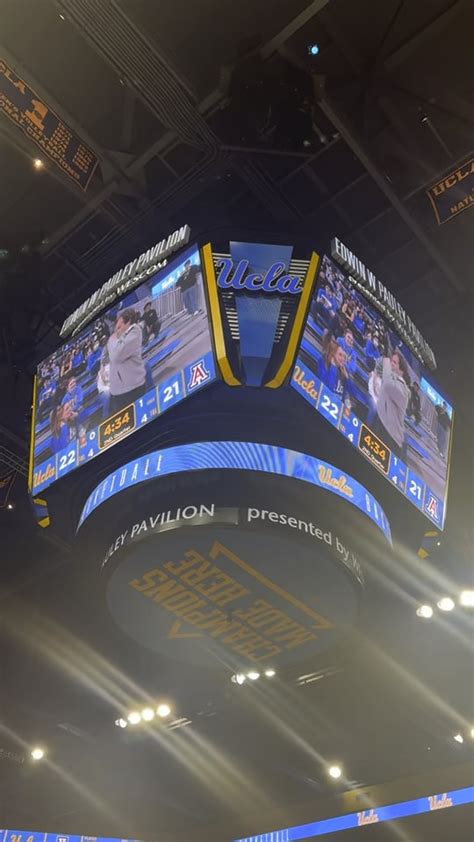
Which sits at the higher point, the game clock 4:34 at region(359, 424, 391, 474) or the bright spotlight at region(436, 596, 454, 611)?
the bright spotlight at region(436, 596, 454, 611)

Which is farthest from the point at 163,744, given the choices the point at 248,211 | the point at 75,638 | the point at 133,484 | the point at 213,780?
the point at 248,211

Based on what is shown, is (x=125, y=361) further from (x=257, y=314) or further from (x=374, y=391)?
(x=374, y=391)

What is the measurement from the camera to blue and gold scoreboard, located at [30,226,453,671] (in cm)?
664

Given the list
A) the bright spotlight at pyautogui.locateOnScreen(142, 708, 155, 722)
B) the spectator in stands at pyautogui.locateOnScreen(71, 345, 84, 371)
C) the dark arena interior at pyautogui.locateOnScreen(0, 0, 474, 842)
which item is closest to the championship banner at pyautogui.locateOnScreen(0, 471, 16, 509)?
the dark arena interior at pyautogui.locateOnScreen(0, 0, 474, 842)

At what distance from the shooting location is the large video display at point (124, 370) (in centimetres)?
666

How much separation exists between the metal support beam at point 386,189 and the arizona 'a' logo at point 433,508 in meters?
2.82

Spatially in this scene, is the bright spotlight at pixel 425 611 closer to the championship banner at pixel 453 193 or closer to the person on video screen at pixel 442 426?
the person on video screen at pixel 442 426

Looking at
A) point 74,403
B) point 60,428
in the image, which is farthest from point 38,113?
point 60,428

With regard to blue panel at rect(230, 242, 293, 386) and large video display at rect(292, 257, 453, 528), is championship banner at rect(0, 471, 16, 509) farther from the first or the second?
large video display at rect(292, 257, 453, 528)

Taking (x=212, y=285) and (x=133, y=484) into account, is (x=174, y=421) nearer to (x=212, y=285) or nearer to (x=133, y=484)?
(x=133, y=484)

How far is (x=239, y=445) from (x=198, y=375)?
89 centimetres

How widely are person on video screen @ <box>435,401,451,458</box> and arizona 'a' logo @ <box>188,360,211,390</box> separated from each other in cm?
280

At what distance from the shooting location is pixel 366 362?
7227 mm

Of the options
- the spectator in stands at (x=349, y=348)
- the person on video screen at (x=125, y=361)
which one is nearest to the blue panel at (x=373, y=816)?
the spectator in stands at (x=349, y=348)
